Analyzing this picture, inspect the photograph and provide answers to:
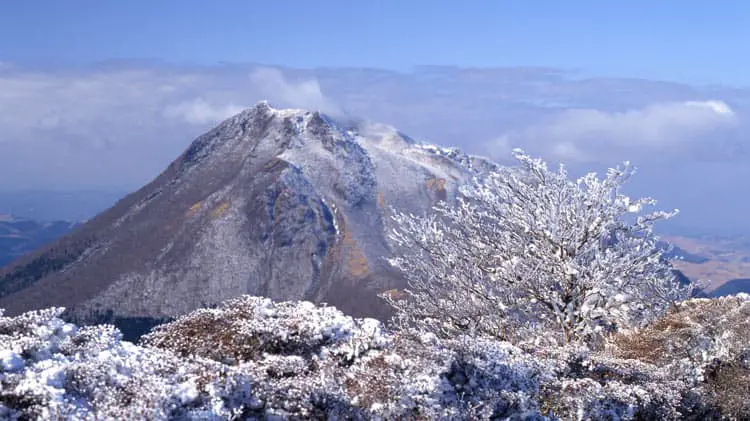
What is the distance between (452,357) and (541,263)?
8.74 meters

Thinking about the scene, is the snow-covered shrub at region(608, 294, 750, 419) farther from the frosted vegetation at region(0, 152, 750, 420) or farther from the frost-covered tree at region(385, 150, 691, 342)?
the frost-covered tree at region(385, 150, 691, 342)

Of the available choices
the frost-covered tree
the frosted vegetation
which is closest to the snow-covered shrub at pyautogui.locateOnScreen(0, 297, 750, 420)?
the frosted vegetation

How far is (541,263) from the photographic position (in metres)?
18.8

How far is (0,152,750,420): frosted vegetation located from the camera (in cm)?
848

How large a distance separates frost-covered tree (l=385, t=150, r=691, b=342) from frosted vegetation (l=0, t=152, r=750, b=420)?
0.06 meters

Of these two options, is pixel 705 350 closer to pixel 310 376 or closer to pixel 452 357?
pixel 452 357

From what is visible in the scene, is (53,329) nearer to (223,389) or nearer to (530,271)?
(223,389)

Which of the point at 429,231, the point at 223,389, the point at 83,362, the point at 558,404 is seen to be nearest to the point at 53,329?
the point at 83,362

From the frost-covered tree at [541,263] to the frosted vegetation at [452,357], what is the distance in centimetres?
6

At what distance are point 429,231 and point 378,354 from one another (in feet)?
36.6

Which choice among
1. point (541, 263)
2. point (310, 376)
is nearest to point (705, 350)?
point (541, 263)

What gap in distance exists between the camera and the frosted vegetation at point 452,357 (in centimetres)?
848

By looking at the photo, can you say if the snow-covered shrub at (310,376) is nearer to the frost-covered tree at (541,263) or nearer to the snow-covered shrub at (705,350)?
the snow-covered shrub at (705,350)

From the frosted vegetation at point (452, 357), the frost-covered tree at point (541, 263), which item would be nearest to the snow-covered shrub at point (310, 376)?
the frosted vegetation at point (452, 357)
